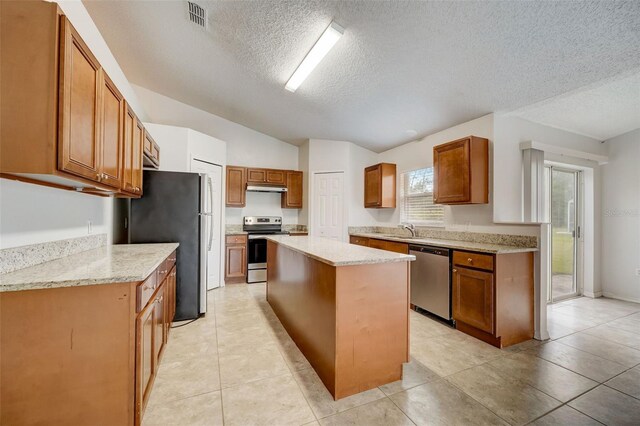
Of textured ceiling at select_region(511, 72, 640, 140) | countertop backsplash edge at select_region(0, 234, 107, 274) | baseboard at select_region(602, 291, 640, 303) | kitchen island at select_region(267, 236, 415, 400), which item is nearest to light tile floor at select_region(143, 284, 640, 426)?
kitchen island at select_region(267, 236, 415, 400)

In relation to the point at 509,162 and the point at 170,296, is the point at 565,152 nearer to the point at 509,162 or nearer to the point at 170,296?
the point at 509,162

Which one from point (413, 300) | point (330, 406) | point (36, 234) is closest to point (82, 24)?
point (36, 234)

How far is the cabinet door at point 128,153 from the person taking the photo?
2.17 m

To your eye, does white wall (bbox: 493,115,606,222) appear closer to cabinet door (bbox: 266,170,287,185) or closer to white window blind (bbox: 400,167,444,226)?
white window blind (bbox: 400,167,444,226)

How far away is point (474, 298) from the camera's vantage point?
2711 millimetres

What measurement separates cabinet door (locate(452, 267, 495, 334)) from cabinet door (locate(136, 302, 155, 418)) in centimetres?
288

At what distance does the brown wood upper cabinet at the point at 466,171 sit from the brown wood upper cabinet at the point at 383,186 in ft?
4.64

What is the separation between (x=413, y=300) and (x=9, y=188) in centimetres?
388

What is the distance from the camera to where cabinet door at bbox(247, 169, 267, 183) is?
5199mm

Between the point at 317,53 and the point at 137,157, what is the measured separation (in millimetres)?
2050

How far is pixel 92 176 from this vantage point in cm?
160

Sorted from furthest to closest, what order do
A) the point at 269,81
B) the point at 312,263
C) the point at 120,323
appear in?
1. the point at 269,81
2. the point at 312,263
3. the point at 120,323

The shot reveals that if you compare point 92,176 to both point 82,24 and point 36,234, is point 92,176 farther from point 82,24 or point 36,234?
point 82,24

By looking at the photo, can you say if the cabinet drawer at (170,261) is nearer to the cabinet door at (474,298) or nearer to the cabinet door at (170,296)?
the cabinet door at (170,296)
